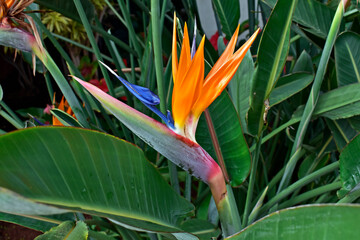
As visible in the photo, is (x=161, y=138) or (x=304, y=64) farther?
(x=304, y=64)

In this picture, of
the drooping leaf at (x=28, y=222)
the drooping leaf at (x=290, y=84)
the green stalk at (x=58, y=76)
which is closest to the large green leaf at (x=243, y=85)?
the drooping leaf at (x=290, y=84)

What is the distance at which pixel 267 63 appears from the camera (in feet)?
1.79

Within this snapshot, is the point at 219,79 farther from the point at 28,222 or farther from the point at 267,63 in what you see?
the point at 28,222

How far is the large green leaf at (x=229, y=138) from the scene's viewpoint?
53cm

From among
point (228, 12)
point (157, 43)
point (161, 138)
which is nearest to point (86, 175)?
point (161, 138)

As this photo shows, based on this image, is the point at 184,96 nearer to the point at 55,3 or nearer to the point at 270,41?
the point at 270,41

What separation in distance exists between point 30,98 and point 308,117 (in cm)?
161

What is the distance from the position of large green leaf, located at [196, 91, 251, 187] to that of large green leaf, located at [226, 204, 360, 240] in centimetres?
21

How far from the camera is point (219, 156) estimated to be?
0.53m

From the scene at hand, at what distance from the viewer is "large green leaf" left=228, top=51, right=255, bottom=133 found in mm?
613

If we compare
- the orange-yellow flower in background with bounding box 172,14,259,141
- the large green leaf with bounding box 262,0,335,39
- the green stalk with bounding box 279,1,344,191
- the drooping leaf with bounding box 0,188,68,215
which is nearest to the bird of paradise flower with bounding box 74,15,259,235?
the orange-yellow flower in background with bounding box 172,14,259,141

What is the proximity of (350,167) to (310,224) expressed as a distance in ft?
0.80

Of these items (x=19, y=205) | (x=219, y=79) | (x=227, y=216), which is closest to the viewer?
(x=19, y=205)

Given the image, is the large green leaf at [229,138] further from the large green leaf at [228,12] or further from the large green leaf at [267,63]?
the large green leaf at [228,12]
